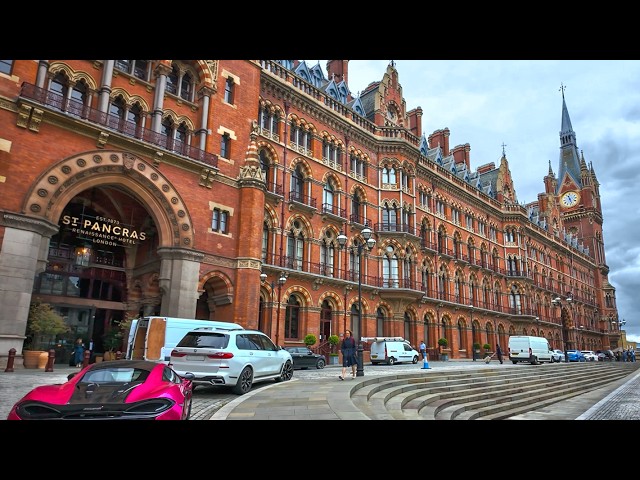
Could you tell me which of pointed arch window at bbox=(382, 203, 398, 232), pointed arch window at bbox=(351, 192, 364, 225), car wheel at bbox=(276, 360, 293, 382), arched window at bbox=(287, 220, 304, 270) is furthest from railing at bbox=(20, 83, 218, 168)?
pointed arch window at bbox=(382, 203, 398, 232)

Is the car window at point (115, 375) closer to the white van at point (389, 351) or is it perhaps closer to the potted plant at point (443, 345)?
the white van at point (389, 351)

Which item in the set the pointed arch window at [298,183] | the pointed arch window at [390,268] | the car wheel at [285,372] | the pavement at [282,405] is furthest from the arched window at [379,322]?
the car wheel at [285,372]

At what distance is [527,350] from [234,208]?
25963 millimetres

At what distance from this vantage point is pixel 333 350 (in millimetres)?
29156

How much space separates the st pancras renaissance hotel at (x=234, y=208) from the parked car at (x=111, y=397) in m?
11.2

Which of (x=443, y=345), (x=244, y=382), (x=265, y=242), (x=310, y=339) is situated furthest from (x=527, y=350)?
(x=244, y=382)

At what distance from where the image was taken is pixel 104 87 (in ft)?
64.9

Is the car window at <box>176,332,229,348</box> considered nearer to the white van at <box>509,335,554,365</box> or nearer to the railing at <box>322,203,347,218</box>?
the railing at <box>322,203,347,218</box>

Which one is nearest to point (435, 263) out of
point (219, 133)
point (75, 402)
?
point (219, 133)

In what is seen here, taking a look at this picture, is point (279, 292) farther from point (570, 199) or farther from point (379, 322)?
point (570, 199)

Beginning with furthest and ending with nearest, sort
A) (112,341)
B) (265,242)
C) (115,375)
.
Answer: (265,242), (112,341), (115,375)

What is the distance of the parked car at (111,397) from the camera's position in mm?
5711

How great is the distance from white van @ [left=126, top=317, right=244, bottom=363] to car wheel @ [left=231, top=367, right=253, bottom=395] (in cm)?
481
